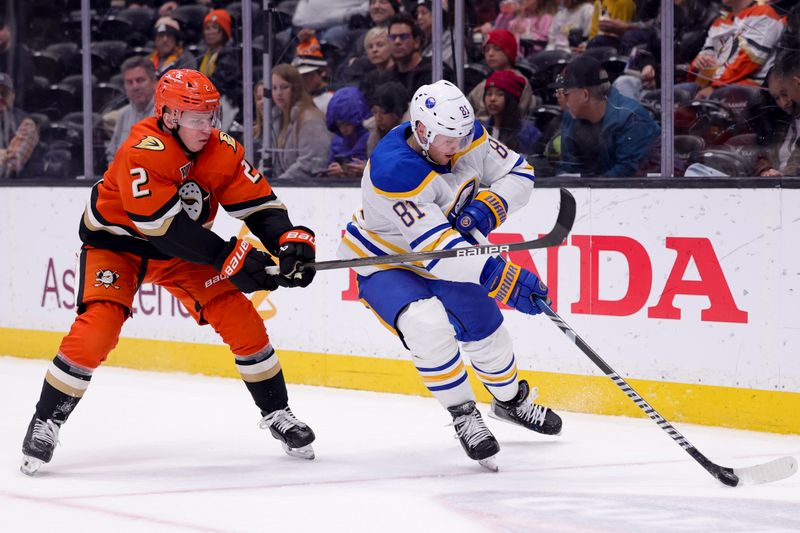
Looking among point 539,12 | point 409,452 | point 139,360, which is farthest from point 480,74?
point 139,360

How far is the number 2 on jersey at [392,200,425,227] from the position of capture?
3.37 metres

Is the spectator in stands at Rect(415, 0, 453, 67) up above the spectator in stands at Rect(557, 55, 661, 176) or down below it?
above

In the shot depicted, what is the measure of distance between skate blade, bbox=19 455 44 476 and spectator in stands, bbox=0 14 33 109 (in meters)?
3.22

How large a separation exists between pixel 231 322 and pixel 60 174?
2.78 metres

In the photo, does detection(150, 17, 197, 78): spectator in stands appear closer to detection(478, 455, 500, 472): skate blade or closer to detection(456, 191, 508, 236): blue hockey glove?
detection(456, 191, 508, 236): blue hockey glove

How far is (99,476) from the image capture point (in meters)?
3.47

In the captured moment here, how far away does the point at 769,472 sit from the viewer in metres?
3.17

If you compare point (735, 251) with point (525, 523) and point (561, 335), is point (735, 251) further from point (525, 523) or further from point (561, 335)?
point (525, 523)

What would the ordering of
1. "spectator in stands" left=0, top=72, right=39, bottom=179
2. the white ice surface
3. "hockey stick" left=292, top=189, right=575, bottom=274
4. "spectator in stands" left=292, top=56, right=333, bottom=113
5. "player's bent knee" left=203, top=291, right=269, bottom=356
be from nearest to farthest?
1. the white ice surface
2. "hockey stick" left=292, top=189, right=575, bottom=274
3. "player's bent knee" left=203, top=291, right=269, bottom=356
4. "spectator in stands" left=292, top=56, right=333, bottom=113
5. "spectator in stands" left=0, top=72, right=39, bottom=179

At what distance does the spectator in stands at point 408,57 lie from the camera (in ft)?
16.2

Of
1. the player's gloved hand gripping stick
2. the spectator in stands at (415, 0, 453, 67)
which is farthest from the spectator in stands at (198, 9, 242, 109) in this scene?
the player's gloved hand gripping stick

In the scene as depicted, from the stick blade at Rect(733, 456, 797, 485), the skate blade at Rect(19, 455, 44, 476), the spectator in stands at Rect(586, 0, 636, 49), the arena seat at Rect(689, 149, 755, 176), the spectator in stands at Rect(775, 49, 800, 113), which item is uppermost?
the spectator in stands at Rect(586, 0, 636, 49)

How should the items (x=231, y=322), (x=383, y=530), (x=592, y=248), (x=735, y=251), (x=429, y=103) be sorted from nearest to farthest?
(x=383, y=530)
(x=429, y=103)
(x=231, y=322)
(x=735, y=251)
(x=592, y=248)

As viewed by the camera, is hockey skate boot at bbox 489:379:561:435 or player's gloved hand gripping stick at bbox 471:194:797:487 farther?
hockey skate boot at bbox 489:379:561:435
